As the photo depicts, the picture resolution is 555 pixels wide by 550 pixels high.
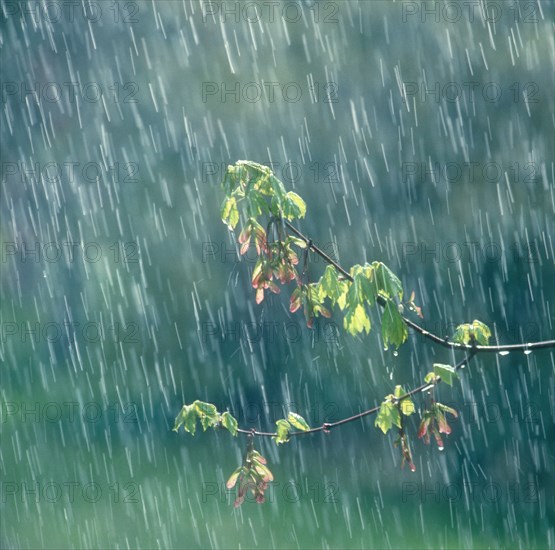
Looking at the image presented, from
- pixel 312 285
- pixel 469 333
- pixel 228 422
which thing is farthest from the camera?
pixel 228 422

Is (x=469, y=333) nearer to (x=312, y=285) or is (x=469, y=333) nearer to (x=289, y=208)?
(x=312, y=285)

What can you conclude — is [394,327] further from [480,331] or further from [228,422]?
[228,422]

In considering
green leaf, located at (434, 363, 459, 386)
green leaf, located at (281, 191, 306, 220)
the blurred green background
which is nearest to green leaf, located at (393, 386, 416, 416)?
green leaf, located at (434, 363, 459, 386)

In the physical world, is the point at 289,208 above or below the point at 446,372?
above

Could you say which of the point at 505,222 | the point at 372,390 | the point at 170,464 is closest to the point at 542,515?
the point at 372,390

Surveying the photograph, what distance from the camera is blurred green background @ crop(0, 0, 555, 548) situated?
21.8ft

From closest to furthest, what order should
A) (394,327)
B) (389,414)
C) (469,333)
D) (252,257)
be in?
(394,327)
(389,414)
(469,333)
(252,257)

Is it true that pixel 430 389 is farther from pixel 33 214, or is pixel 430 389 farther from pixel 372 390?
pixel 33 214

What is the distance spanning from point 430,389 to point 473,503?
445 cm

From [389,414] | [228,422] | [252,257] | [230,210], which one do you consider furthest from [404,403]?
[252,257]

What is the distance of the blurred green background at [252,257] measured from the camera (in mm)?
6656

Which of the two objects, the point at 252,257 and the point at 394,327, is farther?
the point at 252,257

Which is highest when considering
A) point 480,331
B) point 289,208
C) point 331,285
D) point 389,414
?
point 289,208

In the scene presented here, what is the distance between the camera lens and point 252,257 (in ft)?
23.1
